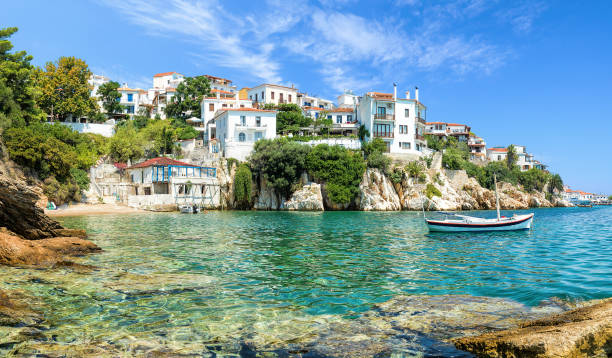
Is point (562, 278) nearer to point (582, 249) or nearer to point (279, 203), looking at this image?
point (582, 249)

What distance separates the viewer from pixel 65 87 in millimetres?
58812

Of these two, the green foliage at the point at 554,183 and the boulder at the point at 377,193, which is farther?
the green foliage at the point at 554,183

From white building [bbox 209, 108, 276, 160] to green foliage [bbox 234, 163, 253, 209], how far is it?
4.00 m

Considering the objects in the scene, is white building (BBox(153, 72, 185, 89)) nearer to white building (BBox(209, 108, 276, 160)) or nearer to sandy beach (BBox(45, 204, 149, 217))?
white building (BBox(209, 108, 276, 160))

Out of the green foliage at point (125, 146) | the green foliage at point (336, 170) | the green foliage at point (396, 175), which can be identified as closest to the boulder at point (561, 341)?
the green foliage at point (336, 170)

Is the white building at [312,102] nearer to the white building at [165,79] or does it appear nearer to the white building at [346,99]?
the white building at [346,99]

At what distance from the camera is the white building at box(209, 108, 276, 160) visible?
5838cm

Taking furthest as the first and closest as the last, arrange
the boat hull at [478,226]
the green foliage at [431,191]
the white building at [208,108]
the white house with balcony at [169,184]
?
the white building at [208,108] → the green foliage at [431,191] → the white house with balcony at [169,184] → the boat hull at [478,226]

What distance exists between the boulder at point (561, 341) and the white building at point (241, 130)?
54.2 m

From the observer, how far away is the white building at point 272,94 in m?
80.4

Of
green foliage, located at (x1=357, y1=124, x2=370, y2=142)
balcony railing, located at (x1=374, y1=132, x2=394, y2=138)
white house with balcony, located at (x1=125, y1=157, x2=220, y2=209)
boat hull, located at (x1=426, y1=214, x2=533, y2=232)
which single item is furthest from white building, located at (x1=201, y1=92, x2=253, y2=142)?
boat hull, located at (x1=426, y1=214, x2=533, y2=232)

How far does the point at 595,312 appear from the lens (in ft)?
18.9

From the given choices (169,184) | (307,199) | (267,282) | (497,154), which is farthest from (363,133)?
(497,154)

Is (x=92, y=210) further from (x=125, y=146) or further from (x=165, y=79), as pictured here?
(x=165, y=79)
